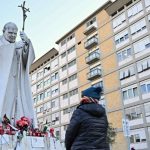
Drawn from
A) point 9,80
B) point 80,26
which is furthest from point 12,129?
point 80,26

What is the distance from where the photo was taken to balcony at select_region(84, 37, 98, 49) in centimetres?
4125

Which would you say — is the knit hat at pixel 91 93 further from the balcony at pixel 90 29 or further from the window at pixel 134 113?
the balcony at pixel 90 29

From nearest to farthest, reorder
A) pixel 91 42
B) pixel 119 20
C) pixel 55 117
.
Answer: pixel 119 20, pixel 91 42, pixel 55 117

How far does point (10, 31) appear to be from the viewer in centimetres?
842

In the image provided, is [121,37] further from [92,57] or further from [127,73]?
[92,57]

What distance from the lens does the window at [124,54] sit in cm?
3614

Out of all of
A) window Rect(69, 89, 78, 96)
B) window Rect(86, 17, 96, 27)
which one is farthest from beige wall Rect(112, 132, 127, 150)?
window Rect(86, 17, 96, 27)

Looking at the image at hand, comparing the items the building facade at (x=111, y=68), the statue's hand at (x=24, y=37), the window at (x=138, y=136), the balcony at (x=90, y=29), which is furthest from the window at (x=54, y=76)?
the statue's hand at (x=24, y=37)

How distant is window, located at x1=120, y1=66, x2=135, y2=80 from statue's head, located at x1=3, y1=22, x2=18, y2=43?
89.8ft

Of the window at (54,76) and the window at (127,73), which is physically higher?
the window at (54,76)

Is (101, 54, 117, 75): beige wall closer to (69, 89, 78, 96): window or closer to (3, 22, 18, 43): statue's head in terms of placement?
(69, 89, 78, 96): window

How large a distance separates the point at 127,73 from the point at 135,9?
7.25 m

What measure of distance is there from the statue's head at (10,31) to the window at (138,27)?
2803 centimetres

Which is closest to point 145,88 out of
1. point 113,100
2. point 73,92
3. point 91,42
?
point 113,100
